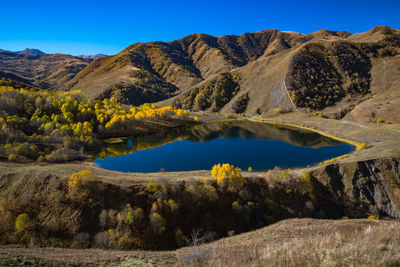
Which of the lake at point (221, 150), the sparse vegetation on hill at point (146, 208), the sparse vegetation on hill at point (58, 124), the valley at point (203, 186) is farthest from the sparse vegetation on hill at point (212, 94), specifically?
the sparse vegetation on hill at point (146, 208)

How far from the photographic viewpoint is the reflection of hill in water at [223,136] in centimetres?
8510

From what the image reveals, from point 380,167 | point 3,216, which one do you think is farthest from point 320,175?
point 3,216

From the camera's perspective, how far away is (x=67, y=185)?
114 feet

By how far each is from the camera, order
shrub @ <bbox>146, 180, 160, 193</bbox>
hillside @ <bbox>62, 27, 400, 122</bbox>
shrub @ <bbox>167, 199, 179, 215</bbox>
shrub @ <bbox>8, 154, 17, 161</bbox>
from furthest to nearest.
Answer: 1. hillside @ <bbox>62, 27, 400, 122</bbox>
2. shrub @ <bbox>8, 154, 17, 161</bbox>
3. shrub @ <bbox>146, 180, 160, 193</bbox>
4. shrub @ <bbox>167, 199, 179, 215</bbox>

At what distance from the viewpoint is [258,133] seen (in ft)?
348

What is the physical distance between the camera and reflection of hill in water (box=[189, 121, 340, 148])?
88625 millimetres

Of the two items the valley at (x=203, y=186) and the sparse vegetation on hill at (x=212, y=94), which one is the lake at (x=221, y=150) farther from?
the sparse vegetation on hill at (x=212, y=94)

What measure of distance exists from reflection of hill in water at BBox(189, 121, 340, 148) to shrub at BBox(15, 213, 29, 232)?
73870 mm

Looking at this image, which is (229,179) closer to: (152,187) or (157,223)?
(152,187)

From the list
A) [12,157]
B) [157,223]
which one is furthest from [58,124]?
[157,223]

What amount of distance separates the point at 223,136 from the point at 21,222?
3378 inches

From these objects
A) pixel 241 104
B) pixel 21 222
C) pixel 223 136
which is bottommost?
pixel 21 222

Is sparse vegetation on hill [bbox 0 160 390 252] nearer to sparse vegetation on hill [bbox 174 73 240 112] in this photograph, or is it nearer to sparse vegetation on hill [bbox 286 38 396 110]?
sparse vegetation on hill [bbox 286 38 396 110]

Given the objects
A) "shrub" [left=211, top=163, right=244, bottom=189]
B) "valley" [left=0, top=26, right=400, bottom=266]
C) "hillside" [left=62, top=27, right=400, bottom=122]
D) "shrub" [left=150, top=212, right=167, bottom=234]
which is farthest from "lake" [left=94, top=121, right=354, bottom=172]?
"hillside" [left=62, top=27, right=400, bottom=122]
